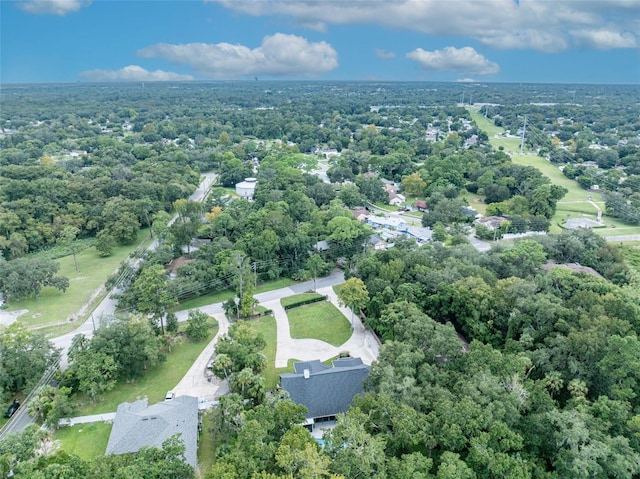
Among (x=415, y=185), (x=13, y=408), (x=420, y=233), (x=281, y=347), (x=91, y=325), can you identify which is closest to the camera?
(x=13, y=408)

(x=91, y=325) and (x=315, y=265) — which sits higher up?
(x=315, y=265)

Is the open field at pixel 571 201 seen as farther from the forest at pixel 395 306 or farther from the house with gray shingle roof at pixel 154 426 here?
the house with gray shingle roof at pixel 154 426

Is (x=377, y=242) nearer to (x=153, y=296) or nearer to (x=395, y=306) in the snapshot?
(x=395, y=306)

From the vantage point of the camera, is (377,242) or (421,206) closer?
(377,242)

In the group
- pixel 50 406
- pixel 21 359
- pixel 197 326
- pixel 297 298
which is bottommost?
pixel 297 298

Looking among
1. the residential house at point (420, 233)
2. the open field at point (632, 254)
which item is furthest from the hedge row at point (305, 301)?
the open field at point (632, 254)

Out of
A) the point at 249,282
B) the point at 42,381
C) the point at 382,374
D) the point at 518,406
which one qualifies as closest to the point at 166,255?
the point at 249,282

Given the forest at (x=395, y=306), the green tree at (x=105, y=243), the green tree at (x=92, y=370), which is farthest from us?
the green tree at (x=105, y=243)

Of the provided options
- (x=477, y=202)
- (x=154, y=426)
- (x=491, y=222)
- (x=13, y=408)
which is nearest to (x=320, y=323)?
(x=154, y=426)
